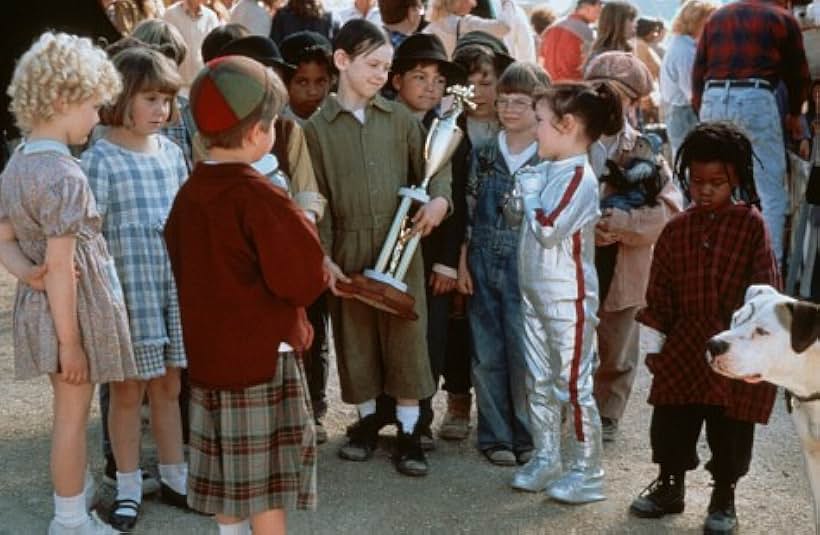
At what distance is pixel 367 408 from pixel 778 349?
6.60ft

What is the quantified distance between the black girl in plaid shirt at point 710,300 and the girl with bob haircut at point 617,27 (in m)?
3.58

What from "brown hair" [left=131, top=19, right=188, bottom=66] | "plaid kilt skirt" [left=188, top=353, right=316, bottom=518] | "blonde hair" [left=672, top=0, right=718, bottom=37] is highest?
"blonde hair" [left=672, top=0, right=718, bottom=37]

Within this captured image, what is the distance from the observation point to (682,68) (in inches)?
381

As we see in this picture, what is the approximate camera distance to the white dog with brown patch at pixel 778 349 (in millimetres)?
3748

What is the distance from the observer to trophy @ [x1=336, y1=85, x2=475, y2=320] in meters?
4.80

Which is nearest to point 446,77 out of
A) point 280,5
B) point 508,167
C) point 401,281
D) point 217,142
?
point 508,167

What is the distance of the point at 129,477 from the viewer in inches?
180

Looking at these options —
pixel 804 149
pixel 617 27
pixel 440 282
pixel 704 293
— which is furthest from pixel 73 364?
pixel 804 149

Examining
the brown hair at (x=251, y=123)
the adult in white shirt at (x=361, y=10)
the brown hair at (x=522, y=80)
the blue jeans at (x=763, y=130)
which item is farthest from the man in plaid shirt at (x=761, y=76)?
the brown hair at (x=251, y=123)

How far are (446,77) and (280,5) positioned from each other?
132 inches

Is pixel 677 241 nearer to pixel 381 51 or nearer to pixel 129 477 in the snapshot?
pixel 381 51

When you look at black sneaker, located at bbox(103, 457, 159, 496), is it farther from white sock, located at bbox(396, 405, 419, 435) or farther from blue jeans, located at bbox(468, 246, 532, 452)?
blue jeans, located at bbox(468, 246, 532, 452)

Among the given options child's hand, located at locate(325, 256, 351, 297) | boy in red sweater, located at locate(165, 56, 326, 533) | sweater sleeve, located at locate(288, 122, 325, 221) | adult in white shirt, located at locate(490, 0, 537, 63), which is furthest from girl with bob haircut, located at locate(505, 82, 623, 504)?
adult in white shirt, located at locate(490, 0, 537, 63)

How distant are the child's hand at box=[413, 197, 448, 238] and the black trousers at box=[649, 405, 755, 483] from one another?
119 centimetres
